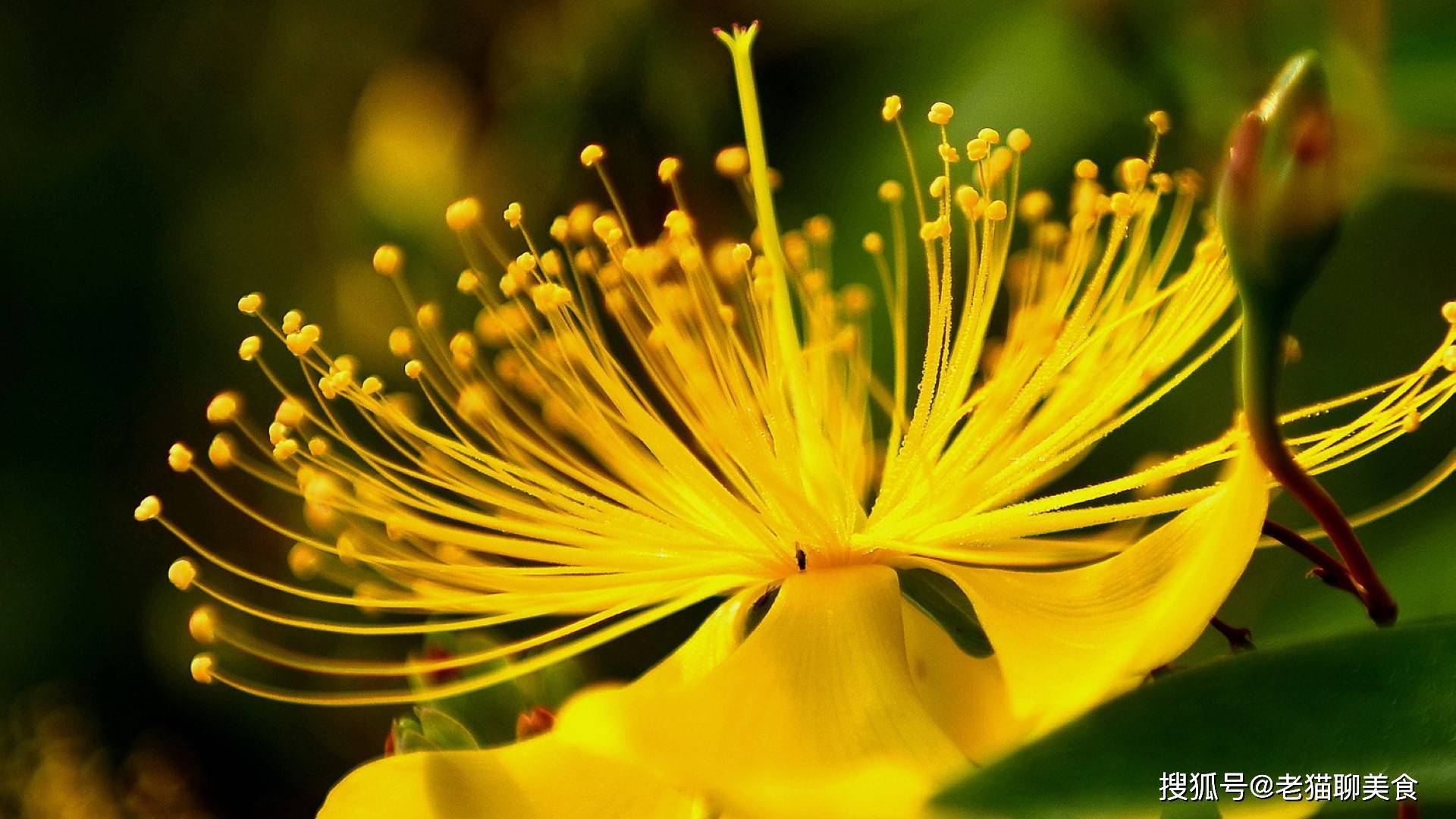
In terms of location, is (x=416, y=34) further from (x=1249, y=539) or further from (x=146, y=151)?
(x=1249, y=539)

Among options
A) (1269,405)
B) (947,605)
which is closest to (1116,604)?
(947,605)

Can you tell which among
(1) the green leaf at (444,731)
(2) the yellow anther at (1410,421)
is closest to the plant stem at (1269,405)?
(2) the yellow anther at (1410,421)

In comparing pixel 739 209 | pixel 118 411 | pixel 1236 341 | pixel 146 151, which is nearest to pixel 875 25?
pixel 739 209

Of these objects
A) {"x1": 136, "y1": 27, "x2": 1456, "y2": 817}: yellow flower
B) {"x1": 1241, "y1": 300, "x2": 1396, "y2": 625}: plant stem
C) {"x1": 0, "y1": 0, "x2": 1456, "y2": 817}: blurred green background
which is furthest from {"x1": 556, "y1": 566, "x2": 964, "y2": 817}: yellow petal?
{"x1": 0, "y1": 0, "x2": 1456, "y2": 817}: blurred green background

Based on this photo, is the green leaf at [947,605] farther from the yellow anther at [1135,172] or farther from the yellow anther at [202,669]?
the yellow anther at [202,669]

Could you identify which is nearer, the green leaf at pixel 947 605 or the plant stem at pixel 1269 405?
the plant stem at pixel 1269 405

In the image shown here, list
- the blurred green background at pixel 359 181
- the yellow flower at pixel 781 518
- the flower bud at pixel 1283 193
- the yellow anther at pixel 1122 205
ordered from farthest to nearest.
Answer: the blurred green background at pixel 359 181
the yellow anther at pixel 1122 205
the yellow flower at pixel 781 518
the flower bud at pixel 1283 193

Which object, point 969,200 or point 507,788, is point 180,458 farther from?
point 969,200
